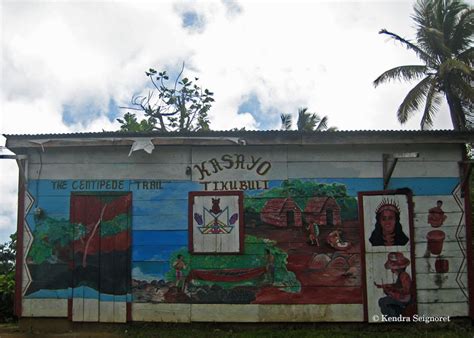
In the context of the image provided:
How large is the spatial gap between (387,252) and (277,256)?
190 cm

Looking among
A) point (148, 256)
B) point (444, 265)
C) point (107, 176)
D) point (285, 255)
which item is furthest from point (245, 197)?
point (444, 265)

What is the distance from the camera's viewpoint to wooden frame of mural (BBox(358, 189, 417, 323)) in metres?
7.89

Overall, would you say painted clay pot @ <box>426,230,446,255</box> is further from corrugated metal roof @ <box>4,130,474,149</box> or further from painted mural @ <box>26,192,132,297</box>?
painted mural @ <box>26,192,132,297</box>

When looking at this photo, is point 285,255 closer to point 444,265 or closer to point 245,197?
point 245,197

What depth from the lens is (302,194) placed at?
823 centimetres

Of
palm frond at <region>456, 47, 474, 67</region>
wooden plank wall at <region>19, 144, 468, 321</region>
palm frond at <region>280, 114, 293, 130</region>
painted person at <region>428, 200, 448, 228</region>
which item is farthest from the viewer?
palm frond at <region>280, 114, 293, 130</region>

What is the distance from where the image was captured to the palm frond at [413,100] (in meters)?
19.4

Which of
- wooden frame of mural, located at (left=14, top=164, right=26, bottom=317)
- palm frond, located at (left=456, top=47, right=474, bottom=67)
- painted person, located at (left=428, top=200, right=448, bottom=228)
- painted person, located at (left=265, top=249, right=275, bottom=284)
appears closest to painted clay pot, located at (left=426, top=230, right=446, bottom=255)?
painted person, located at (left=428, top=200, right=448, bottom=228)

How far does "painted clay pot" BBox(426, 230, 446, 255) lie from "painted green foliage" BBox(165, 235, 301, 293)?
7.80 ft

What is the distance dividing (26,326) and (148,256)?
2.48m

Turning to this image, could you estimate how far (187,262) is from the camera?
26.6 feet

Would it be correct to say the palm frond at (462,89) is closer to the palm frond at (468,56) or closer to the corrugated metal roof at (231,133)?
the palm frond at (468,56)

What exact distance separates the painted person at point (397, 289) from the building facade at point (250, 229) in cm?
2

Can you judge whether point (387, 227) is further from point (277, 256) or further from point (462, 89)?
point (462, 89)
